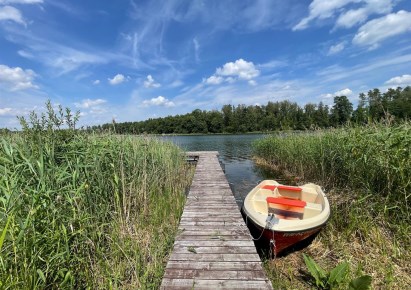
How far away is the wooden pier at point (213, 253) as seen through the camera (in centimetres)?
270

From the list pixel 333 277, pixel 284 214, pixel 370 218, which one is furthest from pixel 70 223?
pixel 370 218

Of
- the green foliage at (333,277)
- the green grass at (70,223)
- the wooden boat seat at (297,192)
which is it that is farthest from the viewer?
the wooden boat seat at (297,192)

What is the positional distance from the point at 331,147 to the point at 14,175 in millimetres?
7206

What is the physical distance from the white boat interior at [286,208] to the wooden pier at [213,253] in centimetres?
38

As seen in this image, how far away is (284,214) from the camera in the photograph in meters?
5.10

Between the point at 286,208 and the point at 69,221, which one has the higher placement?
the point at 69,221

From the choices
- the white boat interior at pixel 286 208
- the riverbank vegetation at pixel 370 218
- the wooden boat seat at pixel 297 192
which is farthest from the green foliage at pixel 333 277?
the wooden boat seat at pixel 297 192

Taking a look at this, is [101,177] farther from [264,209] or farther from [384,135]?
[384,135]

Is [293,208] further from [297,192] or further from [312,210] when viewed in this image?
[297,192]

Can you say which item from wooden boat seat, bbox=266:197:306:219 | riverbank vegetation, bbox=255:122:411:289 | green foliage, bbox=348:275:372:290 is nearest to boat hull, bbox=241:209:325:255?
riverbank vegetation, bbox=255:122:411:289

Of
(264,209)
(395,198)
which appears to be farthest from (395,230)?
(264,209)

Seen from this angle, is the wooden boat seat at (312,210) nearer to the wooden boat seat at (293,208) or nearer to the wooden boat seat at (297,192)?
the wooden boat seat at (293,208)

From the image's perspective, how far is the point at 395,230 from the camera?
13.7 ft

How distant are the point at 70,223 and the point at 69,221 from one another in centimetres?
8
